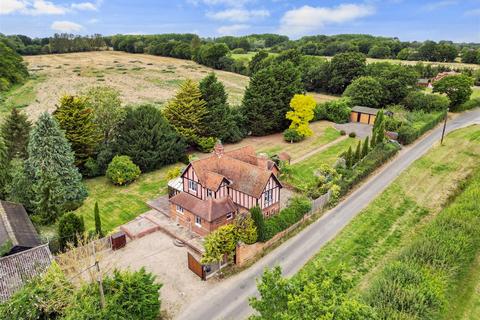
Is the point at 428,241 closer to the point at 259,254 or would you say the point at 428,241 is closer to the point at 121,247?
the point at 259,254

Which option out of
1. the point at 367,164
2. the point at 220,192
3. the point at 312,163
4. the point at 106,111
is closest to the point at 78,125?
the point at 106,111

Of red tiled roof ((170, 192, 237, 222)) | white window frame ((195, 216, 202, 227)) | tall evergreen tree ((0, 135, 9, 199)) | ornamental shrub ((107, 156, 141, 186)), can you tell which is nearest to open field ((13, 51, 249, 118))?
tall evergreen tree ((0, 135, 9, 199))

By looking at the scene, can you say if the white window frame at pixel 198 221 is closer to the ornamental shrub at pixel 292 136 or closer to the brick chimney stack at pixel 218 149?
the brick chimney stack at pixel 218 149

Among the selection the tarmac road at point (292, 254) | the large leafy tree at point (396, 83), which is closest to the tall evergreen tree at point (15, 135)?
the tarmac road at point (292, 254)

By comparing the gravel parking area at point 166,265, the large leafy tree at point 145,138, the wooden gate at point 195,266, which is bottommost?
the gravel parking area at point 166,265

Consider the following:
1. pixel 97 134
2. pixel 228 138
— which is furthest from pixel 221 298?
pixel 228 138

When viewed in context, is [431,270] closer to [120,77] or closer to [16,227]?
[16,227]
